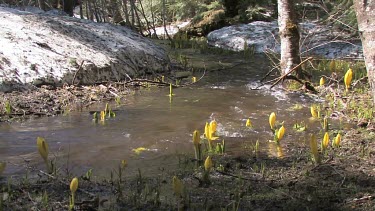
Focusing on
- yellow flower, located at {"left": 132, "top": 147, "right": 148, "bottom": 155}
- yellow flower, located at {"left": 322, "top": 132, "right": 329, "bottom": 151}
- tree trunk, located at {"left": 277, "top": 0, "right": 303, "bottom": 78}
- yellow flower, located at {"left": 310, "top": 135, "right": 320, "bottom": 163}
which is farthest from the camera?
tree trunk, located at {"left": 277, "top": 0, "right": 303, "bottom": 78}

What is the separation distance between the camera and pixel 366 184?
11.4 ft

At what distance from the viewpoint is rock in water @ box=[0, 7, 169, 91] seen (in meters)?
7.45

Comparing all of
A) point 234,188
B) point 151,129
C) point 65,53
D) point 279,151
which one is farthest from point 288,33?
point 234,188

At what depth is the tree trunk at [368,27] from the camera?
3056 millimetres

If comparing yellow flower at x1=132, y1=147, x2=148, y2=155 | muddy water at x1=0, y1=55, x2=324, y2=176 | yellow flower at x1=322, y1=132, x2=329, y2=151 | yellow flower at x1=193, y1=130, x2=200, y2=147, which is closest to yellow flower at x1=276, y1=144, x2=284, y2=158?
muddy water at x1=0, y1=55, x2=324, y2=176

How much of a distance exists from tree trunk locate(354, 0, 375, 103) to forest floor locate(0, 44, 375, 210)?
824 millimetres

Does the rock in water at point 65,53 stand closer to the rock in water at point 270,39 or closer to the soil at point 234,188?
the soil at point 234,188

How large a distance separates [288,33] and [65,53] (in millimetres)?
3939

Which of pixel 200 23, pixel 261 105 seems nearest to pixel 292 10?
pixel 261 105

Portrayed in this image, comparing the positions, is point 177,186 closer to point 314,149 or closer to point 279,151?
point 314,149

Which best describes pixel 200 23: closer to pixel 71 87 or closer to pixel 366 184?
pixel 71 87

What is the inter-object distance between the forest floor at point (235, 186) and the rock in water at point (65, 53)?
3890 mm

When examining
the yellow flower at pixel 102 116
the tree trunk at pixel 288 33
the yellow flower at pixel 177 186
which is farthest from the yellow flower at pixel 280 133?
the tree trunk at pixel 288 33

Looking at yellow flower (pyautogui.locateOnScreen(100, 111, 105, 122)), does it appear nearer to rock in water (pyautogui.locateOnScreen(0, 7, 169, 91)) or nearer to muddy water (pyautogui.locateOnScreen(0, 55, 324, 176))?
muddy water (pyautogui.locateOnScreen(0, 55, 324, 176))
